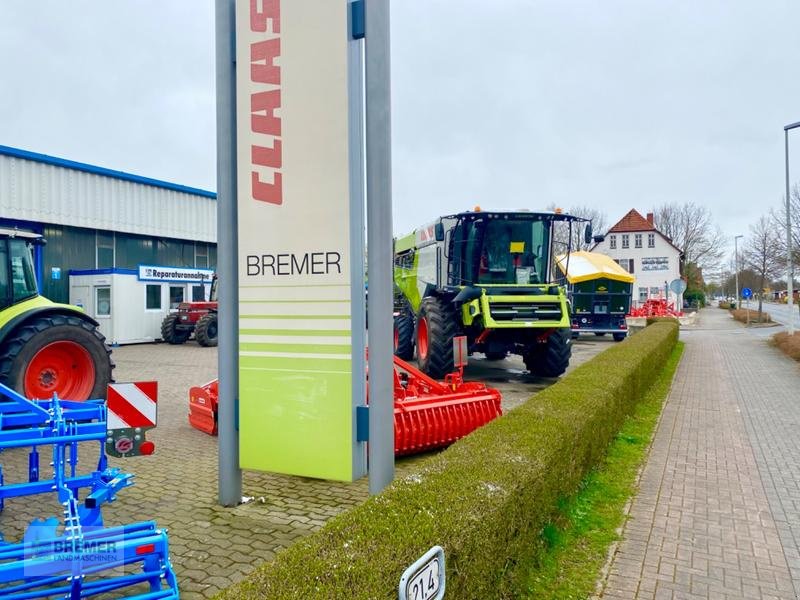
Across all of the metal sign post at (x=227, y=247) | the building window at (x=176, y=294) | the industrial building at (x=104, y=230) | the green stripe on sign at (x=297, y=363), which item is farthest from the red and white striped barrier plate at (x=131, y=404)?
the building window at (x=176, y=294)

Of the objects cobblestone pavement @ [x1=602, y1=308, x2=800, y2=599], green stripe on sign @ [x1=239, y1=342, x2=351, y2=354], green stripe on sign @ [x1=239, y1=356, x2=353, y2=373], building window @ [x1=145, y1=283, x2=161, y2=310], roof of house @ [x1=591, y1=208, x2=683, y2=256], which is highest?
roof of house @ [x1=591, y1=208, x2=683, y2=256]

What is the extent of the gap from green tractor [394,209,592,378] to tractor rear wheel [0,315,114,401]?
5123mm

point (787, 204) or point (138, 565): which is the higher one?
point (787, 204)

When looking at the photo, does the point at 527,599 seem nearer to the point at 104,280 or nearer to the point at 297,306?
the point at 297,306

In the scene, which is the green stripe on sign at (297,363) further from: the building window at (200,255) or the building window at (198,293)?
the building window at (200,255)

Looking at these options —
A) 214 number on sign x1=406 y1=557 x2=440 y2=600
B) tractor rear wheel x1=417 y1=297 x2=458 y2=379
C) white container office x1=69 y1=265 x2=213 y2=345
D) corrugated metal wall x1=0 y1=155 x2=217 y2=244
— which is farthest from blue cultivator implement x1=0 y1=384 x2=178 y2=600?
corrugated metal wall x1=0 y1=155 x2=217 y2=244

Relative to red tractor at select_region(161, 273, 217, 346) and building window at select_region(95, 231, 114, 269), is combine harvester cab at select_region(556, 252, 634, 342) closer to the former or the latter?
red tractor at select_region(161, 273, 217, 346)

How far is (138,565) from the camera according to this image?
11.0ft

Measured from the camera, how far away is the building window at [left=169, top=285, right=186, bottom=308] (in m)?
20.0

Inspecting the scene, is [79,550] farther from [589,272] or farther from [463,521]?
[589,272]

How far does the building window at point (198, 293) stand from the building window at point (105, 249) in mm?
2842

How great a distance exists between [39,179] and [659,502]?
743 inches

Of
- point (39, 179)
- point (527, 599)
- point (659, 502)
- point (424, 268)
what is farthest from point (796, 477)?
point (39, 179)

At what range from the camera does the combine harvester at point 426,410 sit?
559 cm
